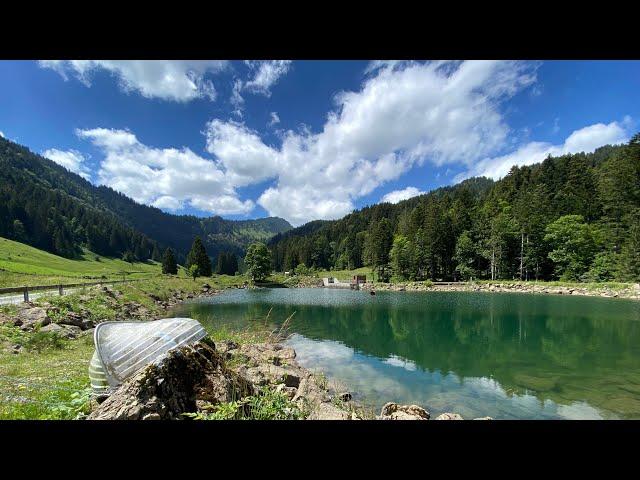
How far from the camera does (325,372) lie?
12547 millimetres

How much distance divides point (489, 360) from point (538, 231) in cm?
5391

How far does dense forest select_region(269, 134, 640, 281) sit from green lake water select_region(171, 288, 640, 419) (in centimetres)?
2689

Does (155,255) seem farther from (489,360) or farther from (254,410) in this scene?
(254,410)

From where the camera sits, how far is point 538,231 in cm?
5697

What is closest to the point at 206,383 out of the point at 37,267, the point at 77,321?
the point at 77,321

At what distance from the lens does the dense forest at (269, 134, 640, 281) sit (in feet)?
159

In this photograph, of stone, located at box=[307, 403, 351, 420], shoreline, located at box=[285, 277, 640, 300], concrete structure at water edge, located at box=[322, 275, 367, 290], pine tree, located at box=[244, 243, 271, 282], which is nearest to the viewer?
stone, located at box=[307, 403, 351, 420]

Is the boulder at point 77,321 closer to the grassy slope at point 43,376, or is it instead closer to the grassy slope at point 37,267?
the grassy slope at point 43,376

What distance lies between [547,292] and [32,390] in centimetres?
5368

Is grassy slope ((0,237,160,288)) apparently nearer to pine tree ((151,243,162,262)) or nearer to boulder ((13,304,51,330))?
boulder ((13,304,51,330))

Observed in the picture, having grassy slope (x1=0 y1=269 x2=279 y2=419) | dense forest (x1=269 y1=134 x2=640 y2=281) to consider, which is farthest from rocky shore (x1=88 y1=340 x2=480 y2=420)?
dense forest (x1=269 y1=134 x2=640 y2=281)

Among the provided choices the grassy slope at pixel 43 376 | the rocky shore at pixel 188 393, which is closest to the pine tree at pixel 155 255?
the grassy slope at pixel 43 376
